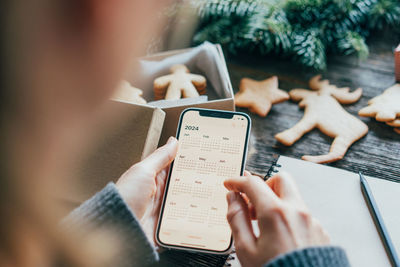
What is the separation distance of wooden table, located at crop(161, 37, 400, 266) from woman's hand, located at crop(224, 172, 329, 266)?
137 millimetres

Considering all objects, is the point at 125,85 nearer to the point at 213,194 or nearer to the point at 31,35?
the point at 213,194

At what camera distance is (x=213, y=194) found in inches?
23.2

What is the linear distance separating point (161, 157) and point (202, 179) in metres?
0.09

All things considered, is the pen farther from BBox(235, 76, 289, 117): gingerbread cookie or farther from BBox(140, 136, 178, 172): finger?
BBox(140, 136, 178, 172): finger

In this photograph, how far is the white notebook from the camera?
1.77 ft

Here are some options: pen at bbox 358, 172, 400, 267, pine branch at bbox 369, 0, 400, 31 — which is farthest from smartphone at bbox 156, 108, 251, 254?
pine branch at bbox 369, 0, 400, 31

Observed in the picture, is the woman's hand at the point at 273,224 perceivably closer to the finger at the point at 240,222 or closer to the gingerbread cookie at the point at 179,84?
the finger at the point at 240,222

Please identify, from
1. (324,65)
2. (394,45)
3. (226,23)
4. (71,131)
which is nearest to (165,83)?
(226,23)

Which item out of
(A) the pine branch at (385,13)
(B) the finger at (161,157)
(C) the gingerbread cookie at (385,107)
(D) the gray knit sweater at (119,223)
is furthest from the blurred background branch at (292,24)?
(D) the gray knit sweater at (119,223)

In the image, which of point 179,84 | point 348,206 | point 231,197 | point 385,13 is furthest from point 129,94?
point 385,13

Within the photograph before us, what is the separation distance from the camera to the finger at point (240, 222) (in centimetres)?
43

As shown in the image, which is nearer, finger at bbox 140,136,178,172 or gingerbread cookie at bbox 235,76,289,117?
finger at bbox 140,136,178,172

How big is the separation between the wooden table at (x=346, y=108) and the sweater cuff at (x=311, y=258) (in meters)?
0.32

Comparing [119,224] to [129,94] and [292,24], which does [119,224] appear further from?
[292,24]
